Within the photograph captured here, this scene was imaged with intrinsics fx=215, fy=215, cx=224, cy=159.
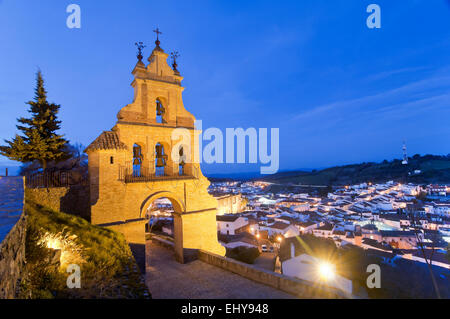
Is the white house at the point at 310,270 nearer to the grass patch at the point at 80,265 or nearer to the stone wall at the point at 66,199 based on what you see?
the grass patch at the point at 80,265

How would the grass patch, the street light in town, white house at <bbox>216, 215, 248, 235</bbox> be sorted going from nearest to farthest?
the grass patch < the street light in town < white house at <bbox>216, 215, 248, 235</bbox>

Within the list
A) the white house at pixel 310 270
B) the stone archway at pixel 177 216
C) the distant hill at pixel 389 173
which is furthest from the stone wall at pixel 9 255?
the distant hill at pixel 389 173

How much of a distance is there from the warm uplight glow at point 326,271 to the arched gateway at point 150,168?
31.7ft

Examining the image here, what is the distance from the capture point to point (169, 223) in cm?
2475

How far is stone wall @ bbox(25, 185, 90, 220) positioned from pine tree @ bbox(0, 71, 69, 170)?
8.59 feet

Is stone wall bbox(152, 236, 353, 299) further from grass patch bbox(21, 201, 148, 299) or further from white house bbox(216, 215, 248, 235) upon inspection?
white house bbox(216, 215, 248, 235)

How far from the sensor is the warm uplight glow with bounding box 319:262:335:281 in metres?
16.0

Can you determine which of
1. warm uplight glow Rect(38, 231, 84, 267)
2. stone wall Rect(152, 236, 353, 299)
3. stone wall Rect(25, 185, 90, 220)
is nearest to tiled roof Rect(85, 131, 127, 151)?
stone wall Rect(25, 185, 90, 220)

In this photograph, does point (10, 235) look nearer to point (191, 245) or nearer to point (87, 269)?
point (87, 269)

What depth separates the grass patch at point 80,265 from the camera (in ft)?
12.4

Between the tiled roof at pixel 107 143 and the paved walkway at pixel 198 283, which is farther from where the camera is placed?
the tiled roof at pixel 107 143

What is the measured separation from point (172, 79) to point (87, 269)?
886cm

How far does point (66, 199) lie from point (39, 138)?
11.8ft
